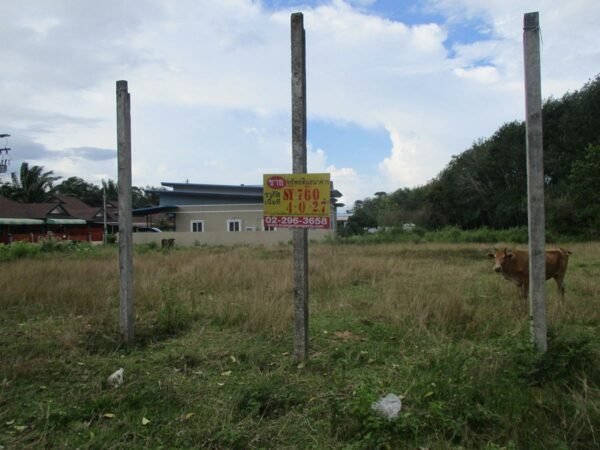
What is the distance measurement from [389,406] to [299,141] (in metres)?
2.41

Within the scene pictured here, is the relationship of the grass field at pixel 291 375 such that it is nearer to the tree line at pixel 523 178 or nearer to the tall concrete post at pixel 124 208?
the tall concrete post at pixel 124 208

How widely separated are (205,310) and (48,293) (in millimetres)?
2722

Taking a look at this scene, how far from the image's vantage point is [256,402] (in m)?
3.48

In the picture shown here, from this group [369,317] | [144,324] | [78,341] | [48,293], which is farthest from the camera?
[48,293]


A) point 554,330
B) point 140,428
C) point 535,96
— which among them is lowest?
point 140,428

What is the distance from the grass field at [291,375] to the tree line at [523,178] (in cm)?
2452

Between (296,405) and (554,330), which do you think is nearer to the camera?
(296,405)

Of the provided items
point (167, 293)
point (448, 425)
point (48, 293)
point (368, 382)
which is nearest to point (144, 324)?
point (167, 293)

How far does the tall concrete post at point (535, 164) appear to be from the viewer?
4.02 meters

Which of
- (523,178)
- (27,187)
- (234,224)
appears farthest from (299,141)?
(27,187)

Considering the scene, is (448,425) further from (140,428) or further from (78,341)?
(78,341)

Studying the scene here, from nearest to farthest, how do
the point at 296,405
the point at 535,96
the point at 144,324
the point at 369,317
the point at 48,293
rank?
the point at 296,405, the point at 535,96, the point at 144,324, the point at 369,317, the point at 48,293

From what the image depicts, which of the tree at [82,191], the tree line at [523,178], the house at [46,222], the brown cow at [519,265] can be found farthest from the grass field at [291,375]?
the tree at [82,191]

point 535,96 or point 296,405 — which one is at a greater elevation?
point 535,96
